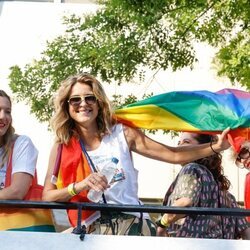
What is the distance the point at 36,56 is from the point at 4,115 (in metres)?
13.8

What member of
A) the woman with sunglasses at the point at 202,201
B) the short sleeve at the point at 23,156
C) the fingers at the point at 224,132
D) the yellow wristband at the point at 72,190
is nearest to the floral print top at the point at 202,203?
the woman with sunglasses at the point at 202,201

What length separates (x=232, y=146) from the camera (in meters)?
4.87

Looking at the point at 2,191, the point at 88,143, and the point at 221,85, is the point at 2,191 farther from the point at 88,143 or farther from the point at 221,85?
the point at 221,85

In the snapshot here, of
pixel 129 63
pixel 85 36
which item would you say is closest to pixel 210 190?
pixel 129 63

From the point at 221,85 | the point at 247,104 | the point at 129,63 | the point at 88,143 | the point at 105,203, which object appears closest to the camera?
the point at 105,203

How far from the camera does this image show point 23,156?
472 cm

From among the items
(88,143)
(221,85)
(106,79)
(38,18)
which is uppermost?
(38,18)

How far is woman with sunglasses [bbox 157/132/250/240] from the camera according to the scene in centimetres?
483

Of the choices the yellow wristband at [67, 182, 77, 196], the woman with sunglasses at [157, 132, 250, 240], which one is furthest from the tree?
the yellow wristband at [67, 182, 77, 196]

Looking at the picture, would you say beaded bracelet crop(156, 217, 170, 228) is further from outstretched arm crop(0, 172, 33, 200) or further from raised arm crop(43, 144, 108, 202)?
outstretched arm crop(0, 172, 33, 200)

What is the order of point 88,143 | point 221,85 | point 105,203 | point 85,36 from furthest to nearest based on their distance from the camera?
point 221,85, point 85,36, point 88,143, point 105,203

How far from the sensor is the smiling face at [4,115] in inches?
190

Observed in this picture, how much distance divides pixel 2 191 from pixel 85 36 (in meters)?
6.56

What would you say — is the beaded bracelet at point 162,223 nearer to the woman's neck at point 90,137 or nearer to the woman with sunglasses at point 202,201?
the woman with sunglasses at point 202,201
